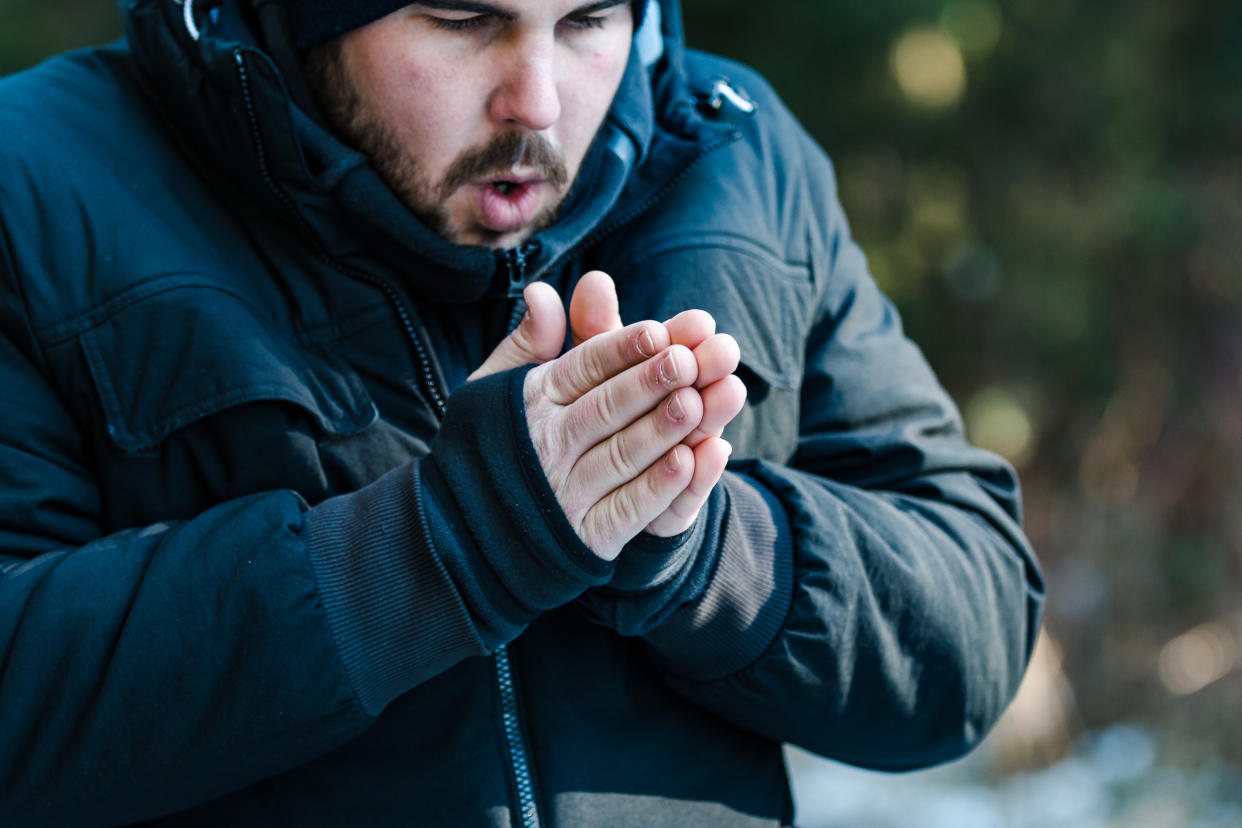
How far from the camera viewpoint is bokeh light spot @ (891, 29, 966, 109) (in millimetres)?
2701

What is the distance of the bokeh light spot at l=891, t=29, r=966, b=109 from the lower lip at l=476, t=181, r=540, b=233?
156 cm

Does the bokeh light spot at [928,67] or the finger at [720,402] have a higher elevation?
the finger at [720,402]

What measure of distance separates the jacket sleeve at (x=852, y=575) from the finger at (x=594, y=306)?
237mm

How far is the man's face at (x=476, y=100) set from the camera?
1.37 metres

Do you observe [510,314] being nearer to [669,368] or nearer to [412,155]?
[412,155]

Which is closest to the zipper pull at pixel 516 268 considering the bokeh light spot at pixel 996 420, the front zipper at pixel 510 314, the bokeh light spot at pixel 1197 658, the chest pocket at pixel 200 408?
the front zipper at pixel 510 314

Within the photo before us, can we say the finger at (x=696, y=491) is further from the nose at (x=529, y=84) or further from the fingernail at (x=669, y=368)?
the nose at (x=529, y=84)

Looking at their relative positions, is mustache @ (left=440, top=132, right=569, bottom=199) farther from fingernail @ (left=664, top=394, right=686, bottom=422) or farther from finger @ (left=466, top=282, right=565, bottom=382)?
fingernail @ (left=664, top=394, right=686, bottom=422)

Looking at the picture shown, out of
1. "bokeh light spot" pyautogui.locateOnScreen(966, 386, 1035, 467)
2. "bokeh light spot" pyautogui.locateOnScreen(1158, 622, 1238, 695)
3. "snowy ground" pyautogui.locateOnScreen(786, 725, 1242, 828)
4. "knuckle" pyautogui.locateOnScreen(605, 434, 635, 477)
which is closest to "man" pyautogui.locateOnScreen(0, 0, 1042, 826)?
"knuckle" pyautogui.locateOnScreen(605, 434, 635, 477)

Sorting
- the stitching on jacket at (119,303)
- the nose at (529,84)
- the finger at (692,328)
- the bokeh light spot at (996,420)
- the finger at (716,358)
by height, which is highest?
the nose at (529,84)

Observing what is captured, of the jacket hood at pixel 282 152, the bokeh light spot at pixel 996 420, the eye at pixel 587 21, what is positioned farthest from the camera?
the bokeh light spot at pixel 996 420

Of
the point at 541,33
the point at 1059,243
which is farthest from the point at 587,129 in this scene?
the point at 1059,243

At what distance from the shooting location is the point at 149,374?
1.27m

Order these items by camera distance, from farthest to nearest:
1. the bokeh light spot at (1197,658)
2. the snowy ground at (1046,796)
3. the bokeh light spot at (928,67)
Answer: the bokeh light spot at (1197,658), the snowy ground at (1046,796), the bokeh light spot at (928,67)
